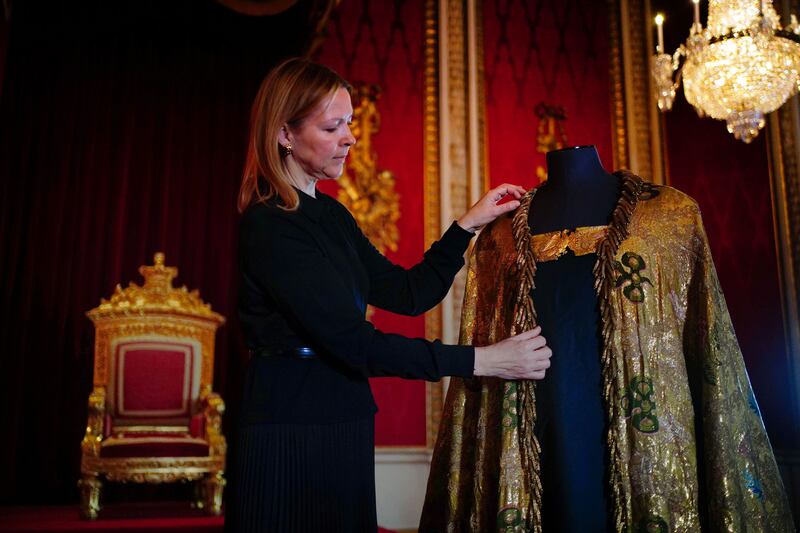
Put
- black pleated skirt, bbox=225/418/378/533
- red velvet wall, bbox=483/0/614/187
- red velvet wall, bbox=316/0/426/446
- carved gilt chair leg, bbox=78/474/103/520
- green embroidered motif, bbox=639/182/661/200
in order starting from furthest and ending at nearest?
1. red velvet wall, bbox=483/0/614/187
2. red velvet wall, bbox=316/0/426/446
3. carved gilt chair leg, bbox=78/474/103/520
4. green embroidered motif, bbox=639/182/661/200
5. black pleated skirt, bbox=225/418/378/533

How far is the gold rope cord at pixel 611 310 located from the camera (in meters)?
1.38

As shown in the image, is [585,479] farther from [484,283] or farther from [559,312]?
[484,283]

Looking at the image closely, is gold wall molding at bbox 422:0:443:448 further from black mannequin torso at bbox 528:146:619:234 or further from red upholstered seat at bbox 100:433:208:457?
black mannequin torso at bbox 528:146:619:234

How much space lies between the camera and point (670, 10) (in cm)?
452

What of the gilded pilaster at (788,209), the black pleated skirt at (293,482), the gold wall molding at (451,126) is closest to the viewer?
the black pleated skirt at (293,482)

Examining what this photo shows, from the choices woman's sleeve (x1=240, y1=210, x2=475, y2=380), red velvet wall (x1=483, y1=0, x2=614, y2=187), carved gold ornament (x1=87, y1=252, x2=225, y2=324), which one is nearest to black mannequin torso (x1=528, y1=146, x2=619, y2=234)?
woman's sleeve (x1=240, y1=210, x2=475, y2=380)

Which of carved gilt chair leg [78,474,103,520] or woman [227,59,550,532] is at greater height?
woman [227,59,550,532]

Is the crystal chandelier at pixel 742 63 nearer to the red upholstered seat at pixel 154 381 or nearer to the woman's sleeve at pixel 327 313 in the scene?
the woman's sleeve at pixel 327 313

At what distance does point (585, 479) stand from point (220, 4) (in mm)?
3382

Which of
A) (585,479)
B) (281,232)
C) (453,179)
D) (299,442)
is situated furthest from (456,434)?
(453,179)

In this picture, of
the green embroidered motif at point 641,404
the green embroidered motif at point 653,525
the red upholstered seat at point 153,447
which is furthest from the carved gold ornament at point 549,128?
the green embroidered motif at point 653,525

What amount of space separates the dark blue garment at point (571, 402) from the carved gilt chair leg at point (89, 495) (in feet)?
9.24

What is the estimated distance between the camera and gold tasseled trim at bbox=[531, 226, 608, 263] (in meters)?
1.51

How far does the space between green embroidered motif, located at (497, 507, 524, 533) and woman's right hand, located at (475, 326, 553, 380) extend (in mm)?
292
